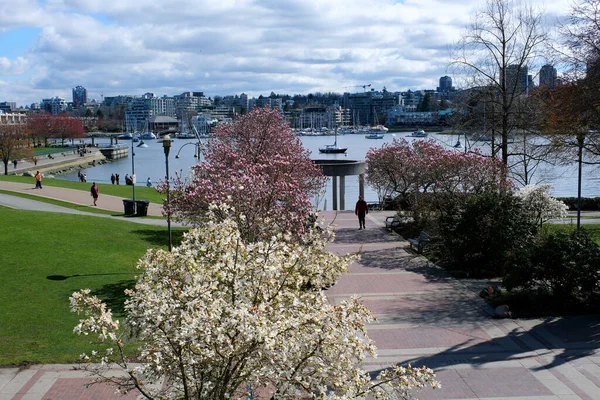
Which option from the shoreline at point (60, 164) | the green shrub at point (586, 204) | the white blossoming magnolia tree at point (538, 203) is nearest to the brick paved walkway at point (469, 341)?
the white blossoming magnolia tree at point (538, 203)

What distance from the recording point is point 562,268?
1509 cm

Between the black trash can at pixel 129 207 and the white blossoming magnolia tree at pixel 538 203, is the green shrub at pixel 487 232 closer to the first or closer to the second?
the white blossoming magnolia tree at pixel 538 203

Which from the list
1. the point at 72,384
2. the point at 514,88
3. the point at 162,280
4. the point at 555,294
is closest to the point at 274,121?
the point at 514,88

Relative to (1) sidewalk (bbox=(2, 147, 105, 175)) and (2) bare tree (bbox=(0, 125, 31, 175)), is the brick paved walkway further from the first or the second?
(1) sidewalk (bbox=(2, 147, 105, 175))

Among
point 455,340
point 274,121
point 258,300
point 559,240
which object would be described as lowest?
point 455,340

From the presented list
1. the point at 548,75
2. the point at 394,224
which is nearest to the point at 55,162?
the point at 394,224

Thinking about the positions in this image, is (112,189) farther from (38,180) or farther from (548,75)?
(548,75)

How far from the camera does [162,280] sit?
257 inches

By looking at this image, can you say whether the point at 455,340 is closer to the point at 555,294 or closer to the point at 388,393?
the point at 555,294

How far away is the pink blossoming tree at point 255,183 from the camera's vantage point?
12.7 m

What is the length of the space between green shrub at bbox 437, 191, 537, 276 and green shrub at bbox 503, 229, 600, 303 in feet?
10.6

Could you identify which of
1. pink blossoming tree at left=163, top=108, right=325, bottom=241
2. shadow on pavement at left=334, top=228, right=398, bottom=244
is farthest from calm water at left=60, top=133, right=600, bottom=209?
pink blossoming tree at left=163, top=108, right=325, bottom=241

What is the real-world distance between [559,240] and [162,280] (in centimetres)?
1176

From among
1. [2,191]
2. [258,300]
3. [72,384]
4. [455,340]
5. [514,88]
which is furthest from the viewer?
[2,191]
